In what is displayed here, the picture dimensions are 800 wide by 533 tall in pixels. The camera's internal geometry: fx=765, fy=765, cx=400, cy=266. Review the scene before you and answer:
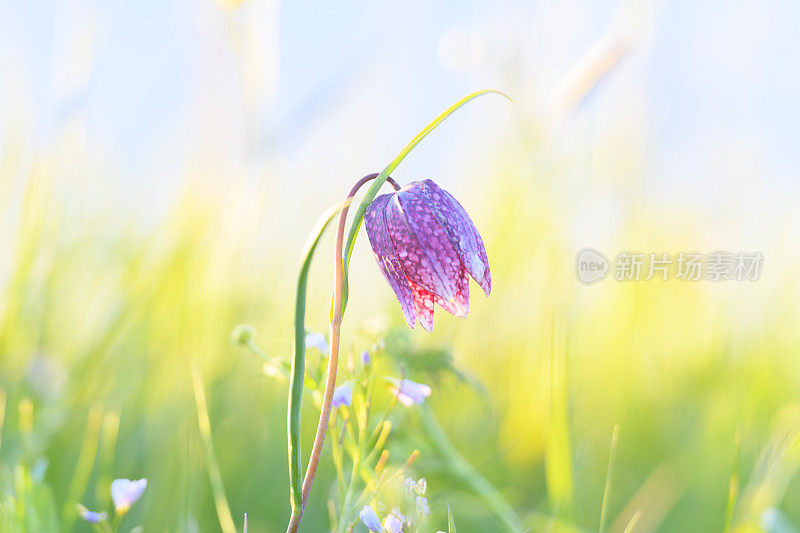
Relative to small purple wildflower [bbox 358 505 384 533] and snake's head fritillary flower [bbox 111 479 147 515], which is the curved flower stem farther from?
snake's head fritillary flower [bbox 111 479 147 515]

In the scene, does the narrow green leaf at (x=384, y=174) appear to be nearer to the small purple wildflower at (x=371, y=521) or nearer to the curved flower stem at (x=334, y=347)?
the curved flower stem at (x=334, y=347)

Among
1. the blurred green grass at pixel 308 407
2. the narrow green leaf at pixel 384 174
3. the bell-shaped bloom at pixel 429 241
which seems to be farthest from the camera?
the blurred green grass at pixel 308 407

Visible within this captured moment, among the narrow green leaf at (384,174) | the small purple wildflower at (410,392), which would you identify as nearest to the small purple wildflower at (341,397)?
the small purple wildflower at (410,392)

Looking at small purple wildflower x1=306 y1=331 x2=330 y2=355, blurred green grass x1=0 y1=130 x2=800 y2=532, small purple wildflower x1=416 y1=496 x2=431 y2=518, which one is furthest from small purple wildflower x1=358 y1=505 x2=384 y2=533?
blurred green grass x1=0 y1=130 x2=800 y2=532

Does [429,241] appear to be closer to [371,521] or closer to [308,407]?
[371,521]

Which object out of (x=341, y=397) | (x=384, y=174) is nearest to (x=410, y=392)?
(x=341, y=397)

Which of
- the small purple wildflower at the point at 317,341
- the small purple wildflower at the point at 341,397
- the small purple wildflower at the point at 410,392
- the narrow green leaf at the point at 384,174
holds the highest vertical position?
the narrow green leaf at the point at 384,174
